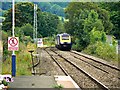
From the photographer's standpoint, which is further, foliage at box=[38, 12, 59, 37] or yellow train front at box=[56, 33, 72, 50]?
yellow train front at box=[56, 33, 72, 50]

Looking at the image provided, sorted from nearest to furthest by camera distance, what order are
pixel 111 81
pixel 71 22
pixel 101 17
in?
1. pixel 111 81
2. pixel 71 22
3. pixel 101 17

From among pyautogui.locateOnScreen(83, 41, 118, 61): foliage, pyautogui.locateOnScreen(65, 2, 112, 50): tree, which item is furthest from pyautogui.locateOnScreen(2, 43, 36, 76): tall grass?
pyautogui.locateOnScreen(65, 2, 112, 50): tree

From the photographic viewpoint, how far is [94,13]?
24.2 metres

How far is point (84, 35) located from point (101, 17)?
1.94 metres

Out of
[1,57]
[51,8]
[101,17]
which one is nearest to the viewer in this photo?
[1,57]

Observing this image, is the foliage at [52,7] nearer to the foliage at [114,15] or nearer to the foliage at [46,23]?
the foliage at [46,23]

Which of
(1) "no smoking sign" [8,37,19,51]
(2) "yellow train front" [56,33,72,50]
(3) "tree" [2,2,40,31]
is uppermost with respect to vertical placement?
(3) "tree" [2,2,40,31]

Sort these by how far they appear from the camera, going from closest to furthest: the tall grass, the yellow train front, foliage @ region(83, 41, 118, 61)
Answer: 1. the tall grass
2. foliage @ region(83, 41, 118, 61)
3. the yellow train front

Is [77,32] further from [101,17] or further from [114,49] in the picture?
[114,49]

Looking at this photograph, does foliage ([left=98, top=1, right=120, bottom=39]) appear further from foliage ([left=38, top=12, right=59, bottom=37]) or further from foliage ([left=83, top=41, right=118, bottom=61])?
foliage ([left=38, top=12, right=59, bottom=37])

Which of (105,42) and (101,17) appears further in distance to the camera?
(101,17)

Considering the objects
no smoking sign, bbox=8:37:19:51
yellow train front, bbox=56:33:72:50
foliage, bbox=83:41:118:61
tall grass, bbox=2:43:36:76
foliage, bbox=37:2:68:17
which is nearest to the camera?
no smoking sign, bbox=8:37:19:51

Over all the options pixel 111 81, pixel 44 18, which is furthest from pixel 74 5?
pixel 111 81

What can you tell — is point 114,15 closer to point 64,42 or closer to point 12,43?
point 64,42
